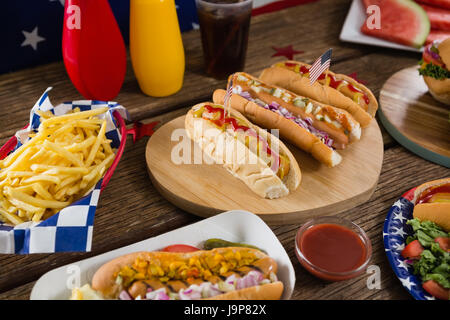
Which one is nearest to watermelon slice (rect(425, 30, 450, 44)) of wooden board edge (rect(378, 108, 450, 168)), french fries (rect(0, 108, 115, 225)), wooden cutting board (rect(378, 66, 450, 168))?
wooden cutting board (rect(378, 66, 450, 168))

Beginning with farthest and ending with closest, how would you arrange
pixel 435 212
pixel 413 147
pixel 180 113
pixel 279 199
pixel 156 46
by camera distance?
1. pixel 180 113
2. pixel 156 46
3. pixel 413 147
4. pixel 279 199
5. pixel 435 212

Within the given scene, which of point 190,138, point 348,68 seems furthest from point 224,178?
point 348,68


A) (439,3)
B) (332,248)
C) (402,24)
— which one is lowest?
(332,248)

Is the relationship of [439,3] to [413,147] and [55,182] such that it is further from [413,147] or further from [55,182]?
[55,182]

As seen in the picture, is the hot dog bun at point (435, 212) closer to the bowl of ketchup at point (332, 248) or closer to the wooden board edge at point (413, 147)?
the bowl of ketchup at point (332, 248)

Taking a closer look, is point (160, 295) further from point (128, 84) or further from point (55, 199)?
point (128, 84)

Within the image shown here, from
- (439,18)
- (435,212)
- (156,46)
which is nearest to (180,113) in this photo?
(156,46)
